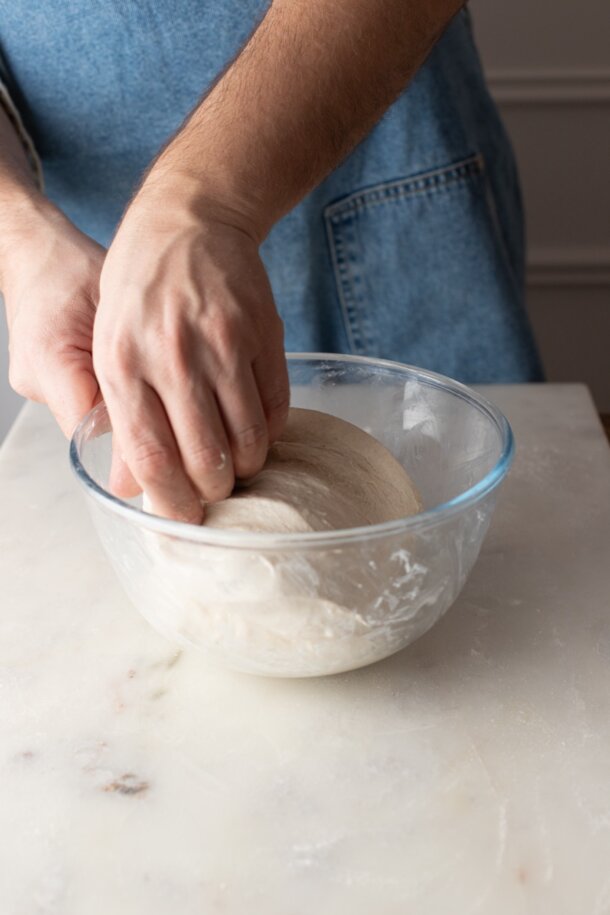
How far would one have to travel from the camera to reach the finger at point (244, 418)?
1.88ft

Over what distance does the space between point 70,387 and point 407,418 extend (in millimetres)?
285

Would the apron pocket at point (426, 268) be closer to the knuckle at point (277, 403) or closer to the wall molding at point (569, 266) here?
the knuckle at point (277, 403)

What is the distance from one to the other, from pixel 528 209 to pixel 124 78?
1717mm

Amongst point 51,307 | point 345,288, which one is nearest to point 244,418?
→ point 51,307

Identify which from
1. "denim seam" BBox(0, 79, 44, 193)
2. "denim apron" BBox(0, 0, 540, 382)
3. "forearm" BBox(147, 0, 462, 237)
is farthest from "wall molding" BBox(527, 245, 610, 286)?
"forearm" BBox(147, 0, 462, 237)

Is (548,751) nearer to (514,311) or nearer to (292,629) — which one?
(292,629)

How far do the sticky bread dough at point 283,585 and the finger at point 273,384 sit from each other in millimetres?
41

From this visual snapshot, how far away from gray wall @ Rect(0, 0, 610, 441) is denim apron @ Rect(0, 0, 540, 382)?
1.24 m

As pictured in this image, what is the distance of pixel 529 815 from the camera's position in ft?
1.72

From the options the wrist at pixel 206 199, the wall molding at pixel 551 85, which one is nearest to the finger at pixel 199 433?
the wrist at pixel 206 199

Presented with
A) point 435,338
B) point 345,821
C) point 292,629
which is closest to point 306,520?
point 292,629

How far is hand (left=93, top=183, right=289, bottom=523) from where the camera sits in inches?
22.1

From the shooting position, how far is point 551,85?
7.79 feet

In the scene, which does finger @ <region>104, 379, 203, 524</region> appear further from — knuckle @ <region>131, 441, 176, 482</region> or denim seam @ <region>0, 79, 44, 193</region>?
denim seam @ <region>0, 79, 44, 193</region>
